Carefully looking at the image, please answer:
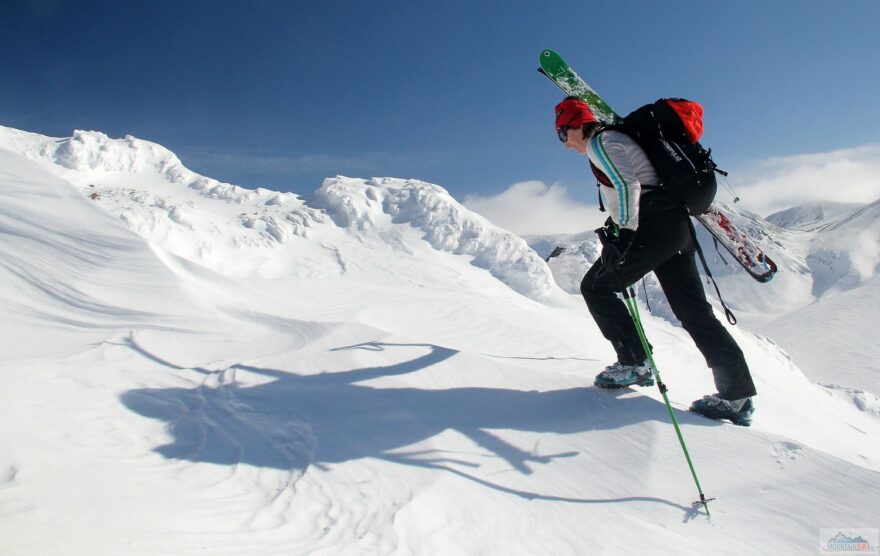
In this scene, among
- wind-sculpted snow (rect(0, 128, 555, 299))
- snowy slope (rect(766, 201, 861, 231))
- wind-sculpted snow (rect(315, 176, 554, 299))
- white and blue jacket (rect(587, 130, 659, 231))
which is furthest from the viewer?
snowy slope (rect(766, 201, 861, 231))

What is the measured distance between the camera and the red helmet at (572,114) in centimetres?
375

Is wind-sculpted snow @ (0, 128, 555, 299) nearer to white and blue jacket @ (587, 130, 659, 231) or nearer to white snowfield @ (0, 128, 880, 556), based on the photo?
white snowfield @ (0, 128, 880, 556)

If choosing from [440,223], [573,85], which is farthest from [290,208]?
[573,85]

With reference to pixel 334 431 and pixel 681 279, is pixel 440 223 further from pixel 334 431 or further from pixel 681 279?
pixel 334 431

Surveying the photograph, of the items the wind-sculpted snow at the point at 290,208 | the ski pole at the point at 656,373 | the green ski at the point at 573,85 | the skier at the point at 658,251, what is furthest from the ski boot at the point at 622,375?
the wind-sculpted snow at the point at 290,208

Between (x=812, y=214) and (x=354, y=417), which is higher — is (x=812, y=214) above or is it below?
above

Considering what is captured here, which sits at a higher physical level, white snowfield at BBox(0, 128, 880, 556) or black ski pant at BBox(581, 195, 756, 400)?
black ski pant at BBox(581, 195, 756, 400)

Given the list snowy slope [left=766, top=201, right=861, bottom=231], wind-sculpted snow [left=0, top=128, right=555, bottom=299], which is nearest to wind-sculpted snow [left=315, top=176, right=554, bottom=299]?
wind-sculpted snow [left=0, top=128, right=555, bottom=299]

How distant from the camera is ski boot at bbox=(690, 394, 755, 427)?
11.4 feet

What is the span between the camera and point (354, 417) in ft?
11.5

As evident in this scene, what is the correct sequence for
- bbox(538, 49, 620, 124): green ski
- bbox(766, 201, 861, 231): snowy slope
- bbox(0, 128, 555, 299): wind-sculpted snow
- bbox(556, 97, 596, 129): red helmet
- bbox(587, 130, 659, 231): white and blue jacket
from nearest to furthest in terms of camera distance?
bbox(587, 130, 659, 231): white and blue jacket < bbox(556, 97, 596, 129): red helmet < bbox(538, 49, 620, 124): green ski < bbox(0, 128, 555, 299): wind-sculpted snow < bbox(766, 201, 861, 231): snowy slope

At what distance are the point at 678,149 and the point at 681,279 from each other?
882 mm

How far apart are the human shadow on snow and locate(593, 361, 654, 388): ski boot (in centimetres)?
8

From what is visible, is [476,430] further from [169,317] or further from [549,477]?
[169,317]
